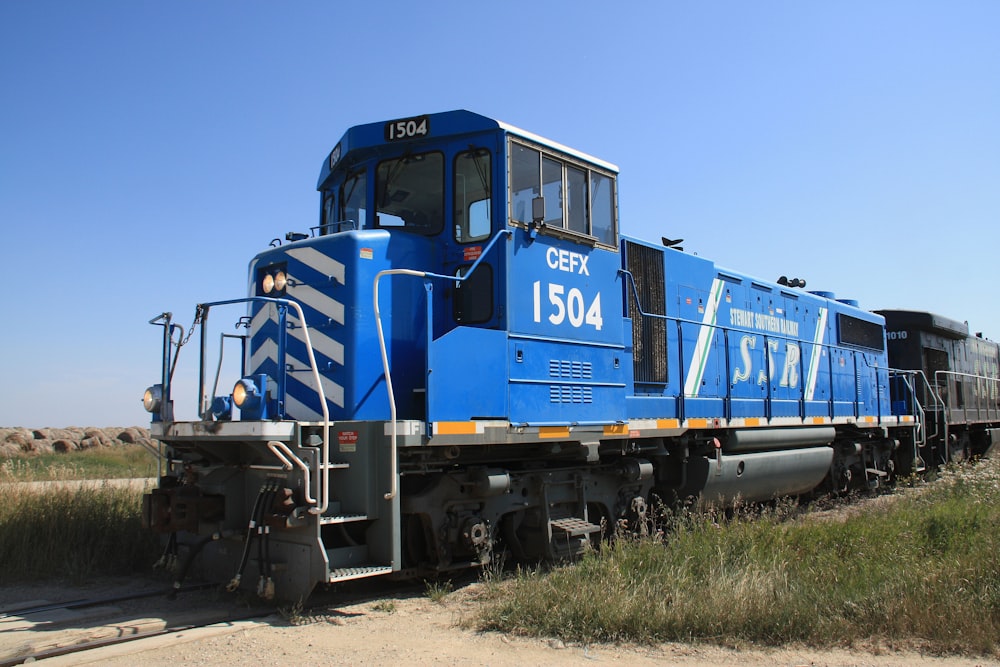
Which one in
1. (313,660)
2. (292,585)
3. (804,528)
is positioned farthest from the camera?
(804,528)

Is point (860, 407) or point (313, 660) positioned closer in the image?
point (313, 660)

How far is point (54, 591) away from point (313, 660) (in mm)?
3508

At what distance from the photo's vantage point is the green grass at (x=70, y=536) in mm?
7324

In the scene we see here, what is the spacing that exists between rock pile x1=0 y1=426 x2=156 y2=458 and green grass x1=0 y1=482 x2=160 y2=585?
57.1 ft

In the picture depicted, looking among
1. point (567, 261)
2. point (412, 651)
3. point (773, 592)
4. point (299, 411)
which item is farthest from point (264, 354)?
point (773, 592)

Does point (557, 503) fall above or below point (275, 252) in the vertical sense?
below

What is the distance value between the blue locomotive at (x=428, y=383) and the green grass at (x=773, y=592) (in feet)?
2.92

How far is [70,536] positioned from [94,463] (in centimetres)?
1537

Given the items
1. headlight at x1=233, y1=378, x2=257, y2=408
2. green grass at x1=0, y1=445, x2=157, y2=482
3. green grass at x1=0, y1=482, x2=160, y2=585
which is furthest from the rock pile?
headlight at x1=233, y1=378, x2=257, y2=408

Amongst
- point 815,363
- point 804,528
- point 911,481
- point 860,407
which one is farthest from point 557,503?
point 911,481

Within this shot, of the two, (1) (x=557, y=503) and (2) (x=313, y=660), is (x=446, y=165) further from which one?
(2) (x=313, y=660)

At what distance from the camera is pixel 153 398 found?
254 inches

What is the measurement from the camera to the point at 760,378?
420 inches

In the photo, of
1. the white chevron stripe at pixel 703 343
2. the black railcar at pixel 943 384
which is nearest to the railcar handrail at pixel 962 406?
the black railcar at pixel 943 384
